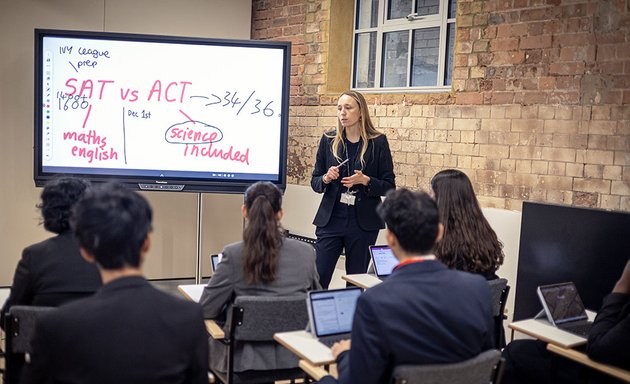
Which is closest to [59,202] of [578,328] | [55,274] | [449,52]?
[55,274]

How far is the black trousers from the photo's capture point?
13.4 ft

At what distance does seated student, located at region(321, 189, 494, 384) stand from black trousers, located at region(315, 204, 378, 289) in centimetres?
212

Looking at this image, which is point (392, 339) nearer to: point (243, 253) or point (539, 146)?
point (243, 253)

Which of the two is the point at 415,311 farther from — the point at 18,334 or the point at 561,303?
the point at 18,334

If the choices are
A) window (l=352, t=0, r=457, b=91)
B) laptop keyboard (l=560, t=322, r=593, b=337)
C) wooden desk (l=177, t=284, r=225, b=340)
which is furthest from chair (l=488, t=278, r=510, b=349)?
window (l=352, t=0, r=457, b=91)

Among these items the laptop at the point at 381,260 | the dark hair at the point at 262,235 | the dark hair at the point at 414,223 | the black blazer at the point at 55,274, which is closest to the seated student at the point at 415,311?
the dark hair at the point at 414,223

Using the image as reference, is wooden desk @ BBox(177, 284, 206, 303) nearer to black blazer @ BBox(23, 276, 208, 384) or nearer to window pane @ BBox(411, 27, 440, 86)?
black blazer @ BBox(23, 276, 208, 384)

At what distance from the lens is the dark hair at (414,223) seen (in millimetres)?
1931

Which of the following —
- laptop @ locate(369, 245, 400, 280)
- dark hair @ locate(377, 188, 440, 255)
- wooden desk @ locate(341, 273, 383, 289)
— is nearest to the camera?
dark hair @ locate(377, 188, 440, 255)

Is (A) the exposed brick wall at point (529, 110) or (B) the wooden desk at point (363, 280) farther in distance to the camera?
(A) the exposed brick wall at point (529, 110)

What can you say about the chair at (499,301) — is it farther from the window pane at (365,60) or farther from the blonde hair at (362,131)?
the window pane at (365,60)

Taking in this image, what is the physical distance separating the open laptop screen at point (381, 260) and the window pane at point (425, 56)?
5.81 feet

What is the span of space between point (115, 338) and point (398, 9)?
13.4 feet

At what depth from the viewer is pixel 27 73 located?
498 centimetres
